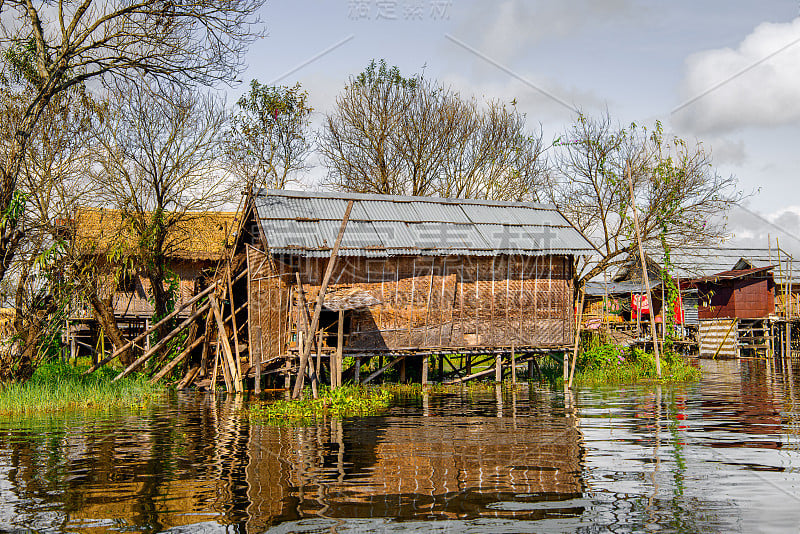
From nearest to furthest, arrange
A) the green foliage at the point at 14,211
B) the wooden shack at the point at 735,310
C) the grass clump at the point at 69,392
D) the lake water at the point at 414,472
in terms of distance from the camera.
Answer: the lake water at the point at 414,472
the grass clump at the point at 69,392
the green foliage at the point at 14,211
the wooden shack at the point at 735,310

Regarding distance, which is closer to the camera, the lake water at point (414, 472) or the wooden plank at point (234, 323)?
the lake water at point (414, 472)

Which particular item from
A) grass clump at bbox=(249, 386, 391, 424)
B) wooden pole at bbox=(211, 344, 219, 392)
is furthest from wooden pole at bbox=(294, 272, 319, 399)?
wooden pole at bbox=(211, 344, 219, 392)

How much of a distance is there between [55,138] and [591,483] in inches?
534

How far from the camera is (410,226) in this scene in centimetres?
1838

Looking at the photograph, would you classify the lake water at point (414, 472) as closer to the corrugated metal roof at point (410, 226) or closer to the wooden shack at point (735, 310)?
the corrugated metal roof at point (410, 226)

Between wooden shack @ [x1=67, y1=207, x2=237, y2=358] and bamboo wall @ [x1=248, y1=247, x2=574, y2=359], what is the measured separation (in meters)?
2.07

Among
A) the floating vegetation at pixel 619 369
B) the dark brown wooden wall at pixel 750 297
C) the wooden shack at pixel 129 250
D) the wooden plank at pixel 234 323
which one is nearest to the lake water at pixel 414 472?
the wooden plank at pixel 234 323

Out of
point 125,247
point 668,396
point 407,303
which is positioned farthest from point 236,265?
point 668,396

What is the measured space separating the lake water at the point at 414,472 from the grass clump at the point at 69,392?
0.90 meters

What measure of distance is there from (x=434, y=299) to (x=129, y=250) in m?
→ 7.56

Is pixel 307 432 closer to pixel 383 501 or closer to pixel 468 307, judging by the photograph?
pixel 383 501

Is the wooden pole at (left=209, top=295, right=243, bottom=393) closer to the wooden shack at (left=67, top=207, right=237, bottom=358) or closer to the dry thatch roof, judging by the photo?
the wooden shack at (left=67, top=207, right=237, bottom=358)

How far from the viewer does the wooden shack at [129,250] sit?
60.8ft

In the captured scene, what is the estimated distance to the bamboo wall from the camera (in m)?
17.2
